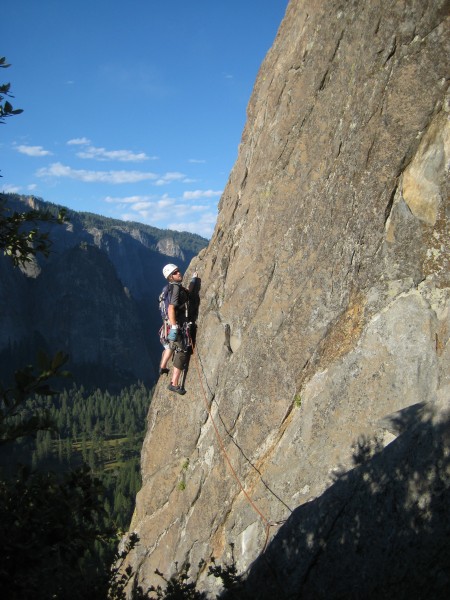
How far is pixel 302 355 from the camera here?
10102 mm

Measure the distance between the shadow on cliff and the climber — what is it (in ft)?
19.9

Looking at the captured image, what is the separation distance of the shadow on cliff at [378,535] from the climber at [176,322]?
6.07 meters

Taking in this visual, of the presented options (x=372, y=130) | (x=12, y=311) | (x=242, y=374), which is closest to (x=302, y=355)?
(x=242, y=374)

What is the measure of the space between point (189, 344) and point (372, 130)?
6690 millimetres

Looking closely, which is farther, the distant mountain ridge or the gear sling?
the distant mountain ridge

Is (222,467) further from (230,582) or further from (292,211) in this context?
(292,211)

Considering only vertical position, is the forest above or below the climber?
below

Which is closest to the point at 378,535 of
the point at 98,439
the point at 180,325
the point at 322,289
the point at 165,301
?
the point at 322,289

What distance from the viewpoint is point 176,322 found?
41.5 feet

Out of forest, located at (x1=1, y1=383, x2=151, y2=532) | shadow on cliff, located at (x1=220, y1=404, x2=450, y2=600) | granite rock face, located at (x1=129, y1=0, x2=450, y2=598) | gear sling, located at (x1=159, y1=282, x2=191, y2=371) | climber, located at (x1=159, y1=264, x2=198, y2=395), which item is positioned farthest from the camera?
forest, located at (x1=1, y1=383, x2=151, y2=532)

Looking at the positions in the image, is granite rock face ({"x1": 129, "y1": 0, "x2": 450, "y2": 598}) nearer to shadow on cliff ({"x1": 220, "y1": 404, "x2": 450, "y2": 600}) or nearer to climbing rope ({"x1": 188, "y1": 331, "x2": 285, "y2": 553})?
climbing rope ({"x1": 188, "y1": 331, "x2": 285, "y2": 553})

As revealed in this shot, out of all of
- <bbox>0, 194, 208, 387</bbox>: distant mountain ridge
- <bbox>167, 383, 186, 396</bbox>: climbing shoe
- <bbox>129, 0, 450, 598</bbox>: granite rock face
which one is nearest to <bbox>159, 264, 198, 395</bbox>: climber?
<bbox>167, 383, 186, 396</bbox>: climbing shoe

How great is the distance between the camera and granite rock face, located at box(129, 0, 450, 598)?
909cm

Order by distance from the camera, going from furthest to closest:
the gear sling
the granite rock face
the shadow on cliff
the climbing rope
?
1. the gear sling
2. the climbing rope
3. the granite rock face
4. the shadow on cliff
